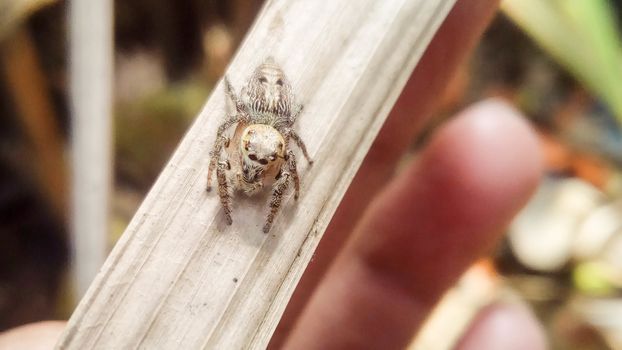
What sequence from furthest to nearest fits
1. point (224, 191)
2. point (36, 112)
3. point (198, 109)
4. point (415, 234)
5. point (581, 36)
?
point (198, 109), point (36, 112), point (581, 36), point (415, 234), point (224, 191)

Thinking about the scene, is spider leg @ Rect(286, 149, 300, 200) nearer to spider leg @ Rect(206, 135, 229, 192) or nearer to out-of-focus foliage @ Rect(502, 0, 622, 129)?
spider leg @ Rect(206, 135, 229, 192)

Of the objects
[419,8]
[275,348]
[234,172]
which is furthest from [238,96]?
[275,348]

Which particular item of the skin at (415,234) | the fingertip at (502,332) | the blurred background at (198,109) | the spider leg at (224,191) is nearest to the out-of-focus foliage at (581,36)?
the blurred background at (198,109)

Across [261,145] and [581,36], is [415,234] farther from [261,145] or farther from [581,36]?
[581,36]

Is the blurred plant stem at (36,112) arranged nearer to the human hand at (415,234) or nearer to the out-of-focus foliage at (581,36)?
the human hand at (415,234)

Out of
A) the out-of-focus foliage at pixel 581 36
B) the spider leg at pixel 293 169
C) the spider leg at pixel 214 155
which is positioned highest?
the out-of-focus foliage at pixel 581 36

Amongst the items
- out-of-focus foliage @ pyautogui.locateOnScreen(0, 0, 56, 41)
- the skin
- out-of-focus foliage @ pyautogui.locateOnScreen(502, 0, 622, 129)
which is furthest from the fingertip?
out-of-focus foliage @ pyautogui.locateOnScreen(0, 0, 56, 41)

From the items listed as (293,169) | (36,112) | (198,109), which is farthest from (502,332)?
(36,112)
